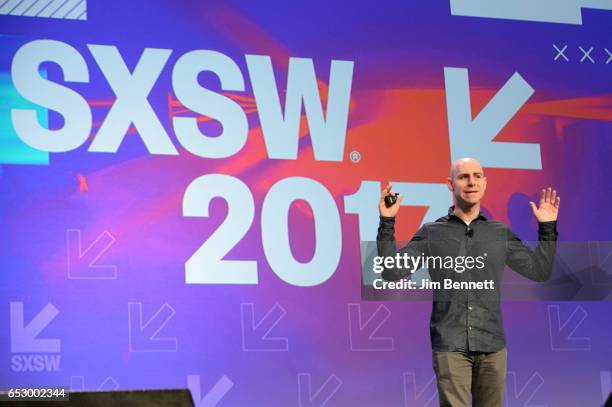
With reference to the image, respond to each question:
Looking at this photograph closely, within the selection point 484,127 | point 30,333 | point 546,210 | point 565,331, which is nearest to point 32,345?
point 30,333

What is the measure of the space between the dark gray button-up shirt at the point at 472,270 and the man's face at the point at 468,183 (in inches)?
3.6

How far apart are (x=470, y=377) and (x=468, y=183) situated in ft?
2.27

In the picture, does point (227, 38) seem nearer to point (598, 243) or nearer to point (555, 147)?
point (555, 147)

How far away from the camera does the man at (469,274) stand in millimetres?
3201

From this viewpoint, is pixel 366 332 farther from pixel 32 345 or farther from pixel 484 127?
pixel 32 345

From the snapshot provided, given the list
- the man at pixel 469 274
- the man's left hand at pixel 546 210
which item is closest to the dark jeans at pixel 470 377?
the man at pixel 469 274

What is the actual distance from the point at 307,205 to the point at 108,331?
114 centimetres

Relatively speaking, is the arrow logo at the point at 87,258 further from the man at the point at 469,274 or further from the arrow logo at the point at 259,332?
the man at the point at 469,274

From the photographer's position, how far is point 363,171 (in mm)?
4691

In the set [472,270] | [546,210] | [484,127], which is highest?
[484,127]

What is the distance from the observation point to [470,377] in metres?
3.21

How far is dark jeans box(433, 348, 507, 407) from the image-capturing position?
10.4 ft

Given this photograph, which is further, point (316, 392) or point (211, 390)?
point (316, 392)

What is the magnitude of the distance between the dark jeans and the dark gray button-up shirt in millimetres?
36
